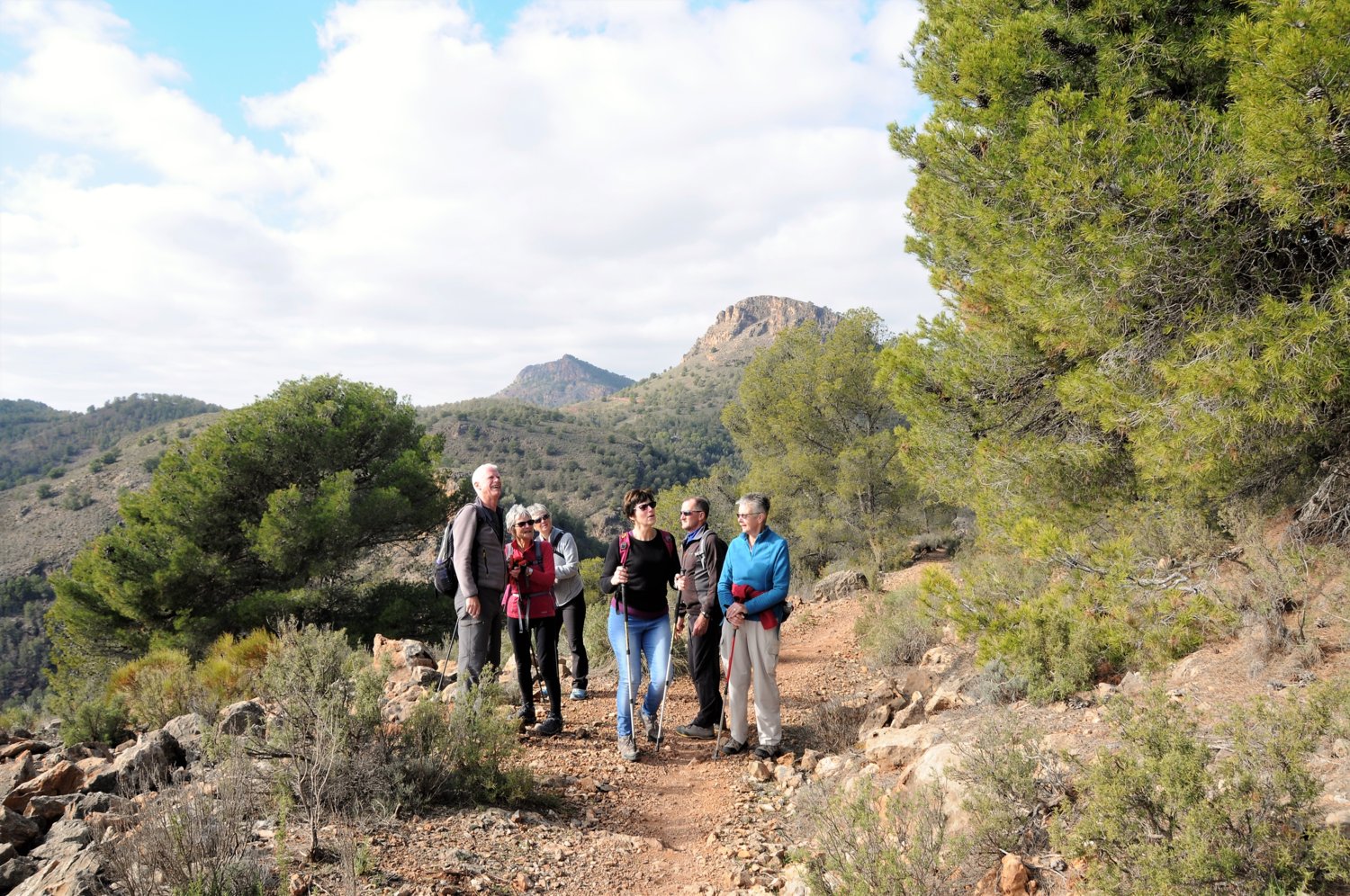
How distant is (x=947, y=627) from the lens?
8.68m

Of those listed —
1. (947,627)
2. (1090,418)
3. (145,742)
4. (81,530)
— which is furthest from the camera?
(81,530)

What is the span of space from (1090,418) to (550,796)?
16.1 ft

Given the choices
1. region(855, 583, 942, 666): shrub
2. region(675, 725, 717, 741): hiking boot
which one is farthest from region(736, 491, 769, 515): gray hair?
region(855, 583, 942, 666): shrub

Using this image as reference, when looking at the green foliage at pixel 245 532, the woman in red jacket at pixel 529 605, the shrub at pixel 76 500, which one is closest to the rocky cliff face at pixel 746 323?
the shrub at pixel 76 500

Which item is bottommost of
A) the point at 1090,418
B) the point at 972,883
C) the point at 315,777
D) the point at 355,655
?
the point at 972,883

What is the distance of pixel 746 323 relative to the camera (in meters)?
164

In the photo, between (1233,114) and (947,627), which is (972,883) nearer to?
(1233,114)

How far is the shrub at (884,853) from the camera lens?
260 centimetres

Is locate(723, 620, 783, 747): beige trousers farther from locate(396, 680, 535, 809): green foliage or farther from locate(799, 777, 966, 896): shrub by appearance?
locate(799, 777, 966, 896): shrub

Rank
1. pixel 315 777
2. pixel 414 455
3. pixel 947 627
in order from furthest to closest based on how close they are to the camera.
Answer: pixel 414 455 → pixel 947 627 → pixel 315 777

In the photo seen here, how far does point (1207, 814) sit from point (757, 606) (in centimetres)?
308

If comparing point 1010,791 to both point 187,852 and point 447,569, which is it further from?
point 447,569

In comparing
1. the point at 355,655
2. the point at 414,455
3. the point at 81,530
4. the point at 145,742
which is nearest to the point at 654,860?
the point at 355,655

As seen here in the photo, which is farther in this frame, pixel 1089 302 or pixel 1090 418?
pixel 1090 418
